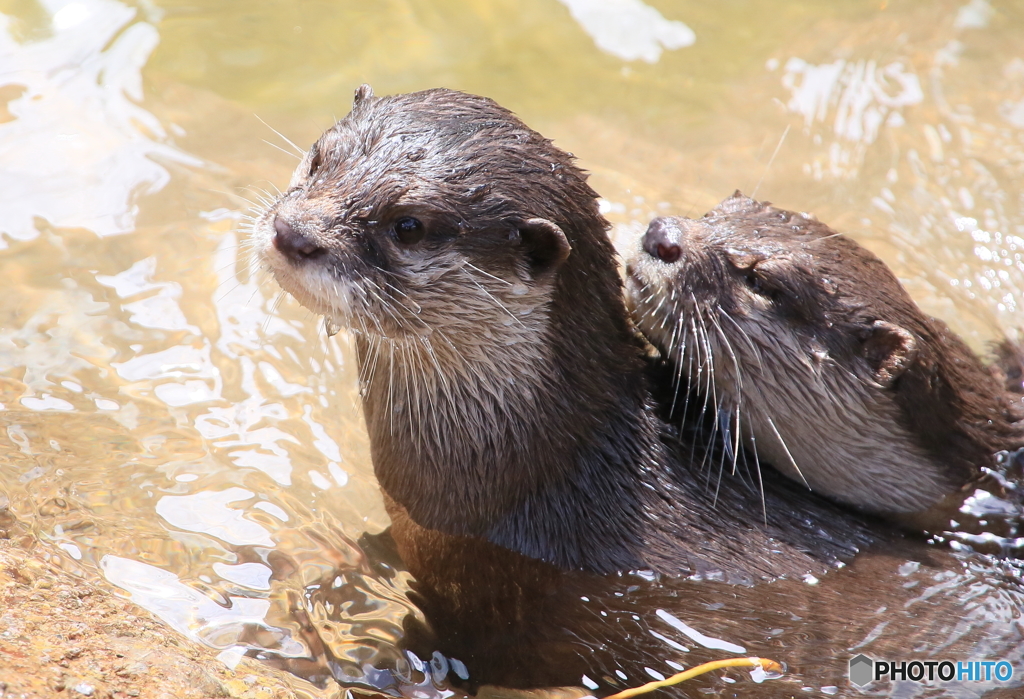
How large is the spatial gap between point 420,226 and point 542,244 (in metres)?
0.30

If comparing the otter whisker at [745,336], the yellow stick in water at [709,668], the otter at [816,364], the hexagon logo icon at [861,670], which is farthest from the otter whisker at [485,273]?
the hexagon logo icon at [861,670]

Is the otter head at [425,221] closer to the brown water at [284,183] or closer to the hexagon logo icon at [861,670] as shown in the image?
the brown water at [284,183]

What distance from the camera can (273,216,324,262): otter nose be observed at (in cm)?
212

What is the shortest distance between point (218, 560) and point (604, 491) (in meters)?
1.05

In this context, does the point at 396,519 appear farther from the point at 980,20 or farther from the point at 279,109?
the point at 980,20

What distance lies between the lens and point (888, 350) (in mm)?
2713

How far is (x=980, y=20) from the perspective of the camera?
4.80m

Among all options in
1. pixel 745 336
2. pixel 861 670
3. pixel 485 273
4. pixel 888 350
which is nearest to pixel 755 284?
pixel 745 336

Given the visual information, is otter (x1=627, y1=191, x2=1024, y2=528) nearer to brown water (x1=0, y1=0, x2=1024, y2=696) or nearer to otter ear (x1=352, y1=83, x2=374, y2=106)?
brown water (x1=0, y1=0, x2=1024, y2=696)

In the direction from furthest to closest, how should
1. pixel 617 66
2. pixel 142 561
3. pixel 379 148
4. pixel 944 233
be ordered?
pixel 617 66 → pixel 944 233 → pixel 142 561 → pixel 379 148

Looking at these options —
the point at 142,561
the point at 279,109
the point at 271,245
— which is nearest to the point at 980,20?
the point at 279,109

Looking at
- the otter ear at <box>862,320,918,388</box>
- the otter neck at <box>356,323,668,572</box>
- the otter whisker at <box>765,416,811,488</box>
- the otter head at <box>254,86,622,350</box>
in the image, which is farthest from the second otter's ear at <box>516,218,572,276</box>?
the otter ear at <box>862,320,918,388</box>

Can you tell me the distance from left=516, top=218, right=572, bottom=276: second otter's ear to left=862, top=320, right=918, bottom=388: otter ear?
3.13 ft

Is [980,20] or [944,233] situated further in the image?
[980,20]
